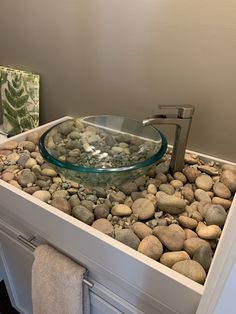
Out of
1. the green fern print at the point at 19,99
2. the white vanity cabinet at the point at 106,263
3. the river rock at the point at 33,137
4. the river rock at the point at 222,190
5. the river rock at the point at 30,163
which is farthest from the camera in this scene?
the green fern print at the point at 19,99

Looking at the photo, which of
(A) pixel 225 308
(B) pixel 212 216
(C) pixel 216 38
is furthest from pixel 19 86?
(A) pixel 225 308

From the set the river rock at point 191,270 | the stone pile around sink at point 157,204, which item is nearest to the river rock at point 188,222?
the stone pile around sink at point 157,204

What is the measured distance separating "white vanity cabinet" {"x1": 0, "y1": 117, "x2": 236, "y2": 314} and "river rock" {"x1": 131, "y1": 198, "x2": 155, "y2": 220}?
114mm

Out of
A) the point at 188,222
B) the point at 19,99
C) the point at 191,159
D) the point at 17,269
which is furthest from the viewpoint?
the point at 19,99

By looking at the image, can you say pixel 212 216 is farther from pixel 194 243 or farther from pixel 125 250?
pixel 125 250

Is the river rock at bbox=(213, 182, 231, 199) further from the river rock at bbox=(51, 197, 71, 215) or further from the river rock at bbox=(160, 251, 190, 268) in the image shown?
the river rock at bbox=(51, 197, 71, 215)

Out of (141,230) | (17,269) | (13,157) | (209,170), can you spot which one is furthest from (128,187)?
(17,269)

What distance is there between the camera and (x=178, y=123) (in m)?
0.70

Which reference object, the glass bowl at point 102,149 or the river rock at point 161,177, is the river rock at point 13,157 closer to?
the glass bowl at point 102,149

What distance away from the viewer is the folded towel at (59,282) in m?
0.61

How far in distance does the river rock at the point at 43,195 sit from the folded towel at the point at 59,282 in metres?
0.13

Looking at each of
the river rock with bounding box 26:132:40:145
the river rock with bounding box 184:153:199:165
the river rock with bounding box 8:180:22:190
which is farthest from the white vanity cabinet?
the river rock with bounding box 184:153:199:165

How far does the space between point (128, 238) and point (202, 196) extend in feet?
0.78

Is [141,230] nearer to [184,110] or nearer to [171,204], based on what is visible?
[171,204]
